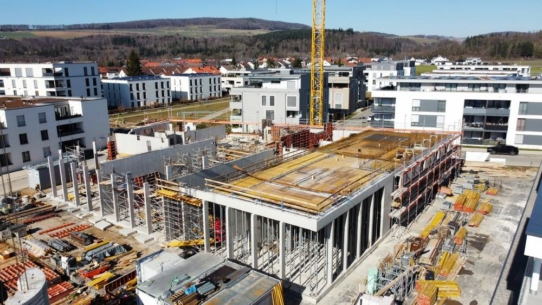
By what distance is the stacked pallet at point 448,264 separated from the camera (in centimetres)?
1869

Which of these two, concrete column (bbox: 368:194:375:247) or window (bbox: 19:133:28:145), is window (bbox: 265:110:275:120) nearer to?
window (bbox: 19:133:28:145)

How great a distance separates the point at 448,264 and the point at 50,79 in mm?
60864

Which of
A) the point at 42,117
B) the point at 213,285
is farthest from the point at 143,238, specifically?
the point at 42,117

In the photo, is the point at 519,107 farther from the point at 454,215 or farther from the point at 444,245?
the point at 444,245

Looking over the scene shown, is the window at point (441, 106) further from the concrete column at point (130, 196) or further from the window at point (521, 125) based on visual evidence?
the concrete column at point (130, 196)

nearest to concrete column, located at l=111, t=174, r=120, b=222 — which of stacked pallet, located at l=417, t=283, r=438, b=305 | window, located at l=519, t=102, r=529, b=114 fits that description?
stacked pallet, located at l=417, t=283, r=438, b=305

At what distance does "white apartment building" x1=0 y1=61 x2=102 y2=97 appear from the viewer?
61.5 metres

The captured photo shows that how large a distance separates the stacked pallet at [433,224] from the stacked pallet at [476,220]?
1599 millimetres

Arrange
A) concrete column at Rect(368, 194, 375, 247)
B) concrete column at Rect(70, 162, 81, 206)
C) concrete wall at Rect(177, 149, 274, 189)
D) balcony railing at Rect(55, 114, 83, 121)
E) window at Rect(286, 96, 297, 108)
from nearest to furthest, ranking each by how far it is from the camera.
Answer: concrete column at Rect(368, 194, 375, 247), concrete wall at Rect(177, 149, 274, 189), concrete column at Rect(70, 162, 81, 206), balcony railing at Rect(55, 114, 83, 121), window at Rect(286, 96, 297, 108)

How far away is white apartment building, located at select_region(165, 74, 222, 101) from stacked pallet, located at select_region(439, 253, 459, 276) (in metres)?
71.4

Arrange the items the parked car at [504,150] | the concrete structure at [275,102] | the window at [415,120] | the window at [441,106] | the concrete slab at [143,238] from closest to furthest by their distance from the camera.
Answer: the concrete slab at [143,238]
the parked car at [504,150]
the window at [441,106]
the window at [415,120]
the concrete structure at [275,102]

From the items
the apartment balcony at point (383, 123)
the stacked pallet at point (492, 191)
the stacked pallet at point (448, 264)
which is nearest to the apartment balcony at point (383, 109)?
the apartment balcony at point (383, 123)

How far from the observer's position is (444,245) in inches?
823

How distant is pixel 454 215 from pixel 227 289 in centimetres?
1763
